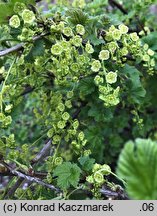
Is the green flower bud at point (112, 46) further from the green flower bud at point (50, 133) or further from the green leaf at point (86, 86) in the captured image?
the green flower bud at point (50, 133)

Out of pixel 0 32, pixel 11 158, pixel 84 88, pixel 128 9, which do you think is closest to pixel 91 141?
pixel 84 88

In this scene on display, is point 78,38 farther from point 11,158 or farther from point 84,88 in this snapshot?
point 11,158

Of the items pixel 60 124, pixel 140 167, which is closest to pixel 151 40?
pixel 60 124

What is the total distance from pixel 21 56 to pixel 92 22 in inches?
8.1

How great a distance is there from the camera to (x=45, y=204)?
817 mm

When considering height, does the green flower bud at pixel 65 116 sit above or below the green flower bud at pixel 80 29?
below

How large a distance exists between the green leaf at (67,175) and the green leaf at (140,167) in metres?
0.48

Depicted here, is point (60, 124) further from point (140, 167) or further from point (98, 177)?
point (140, 167)

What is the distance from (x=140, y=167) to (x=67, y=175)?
20.6 inches

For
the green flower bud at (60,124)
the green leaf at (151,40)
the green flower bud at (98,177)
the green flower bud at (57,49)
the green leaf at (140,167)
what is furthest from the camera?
the green leaf at (151,40)

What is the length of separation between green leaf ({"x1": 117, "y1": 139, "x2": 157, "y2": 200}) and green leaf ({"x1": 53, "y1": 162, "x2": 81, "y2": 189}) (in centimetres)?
48

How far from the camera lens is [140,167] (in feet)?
1.47

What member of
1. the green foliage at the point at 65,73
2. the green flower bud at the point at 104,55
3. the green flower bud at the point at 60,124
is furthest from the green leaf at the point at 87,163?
the green flower bud at the point at 104,55

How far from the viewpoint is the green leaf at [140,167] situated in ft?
1.47
